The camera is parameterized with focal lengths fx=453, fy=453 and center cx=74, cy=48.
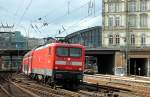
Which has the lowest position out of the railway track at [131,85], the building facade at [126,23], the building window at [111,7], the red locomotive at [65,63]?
the railway track at [131,85]

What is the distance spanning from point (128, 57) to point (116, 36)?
15.4 meters

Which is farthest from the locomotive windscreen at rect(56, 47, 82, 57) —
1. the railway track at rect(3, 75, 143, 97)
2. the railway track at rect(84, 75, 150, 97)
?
the railway track at rect(84, 75, 150, 97)

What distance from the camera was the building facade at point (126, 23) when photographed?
368 feet

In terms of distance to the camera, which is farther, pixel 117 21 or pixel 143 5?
pixel 117 21

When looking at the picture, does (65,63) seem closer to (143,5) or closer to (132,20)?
(132,20)

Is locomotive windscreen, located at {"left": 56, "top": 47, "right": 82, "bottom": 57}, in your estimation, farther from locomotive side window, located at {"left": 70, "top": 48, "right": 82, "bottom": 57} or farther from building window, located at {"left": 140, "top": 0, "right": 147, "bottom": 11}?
building window, located at {"left": 140, "top": 0, "right": 147, "bottom": 11}

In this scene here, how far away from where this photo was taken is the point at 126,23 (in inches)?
4454

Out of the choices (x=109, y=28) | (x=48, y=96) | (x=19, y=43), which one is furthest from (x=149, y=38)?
(x=48, y=96)

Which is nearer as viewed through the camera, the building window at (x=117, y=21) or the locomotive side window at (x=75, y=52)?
the locomotive side window at (x=75, y=52)

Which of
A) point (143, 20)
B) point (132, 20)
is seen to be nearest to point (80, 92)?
point (143, 20)

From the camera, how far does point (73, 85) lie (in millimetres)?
32781

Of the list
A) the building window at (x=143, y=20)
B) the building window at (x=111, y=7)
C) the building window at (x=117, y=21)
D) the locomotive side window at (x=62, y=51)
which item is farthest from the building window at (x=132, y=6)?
the locomotive side window at (x=62, y=51)

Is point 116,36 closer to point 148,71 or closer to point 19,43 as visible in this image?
point 148,71

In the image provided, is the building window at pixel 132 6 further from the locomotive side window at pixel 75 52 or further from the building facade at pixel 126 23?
the locomotive side window at pixel 75 52
